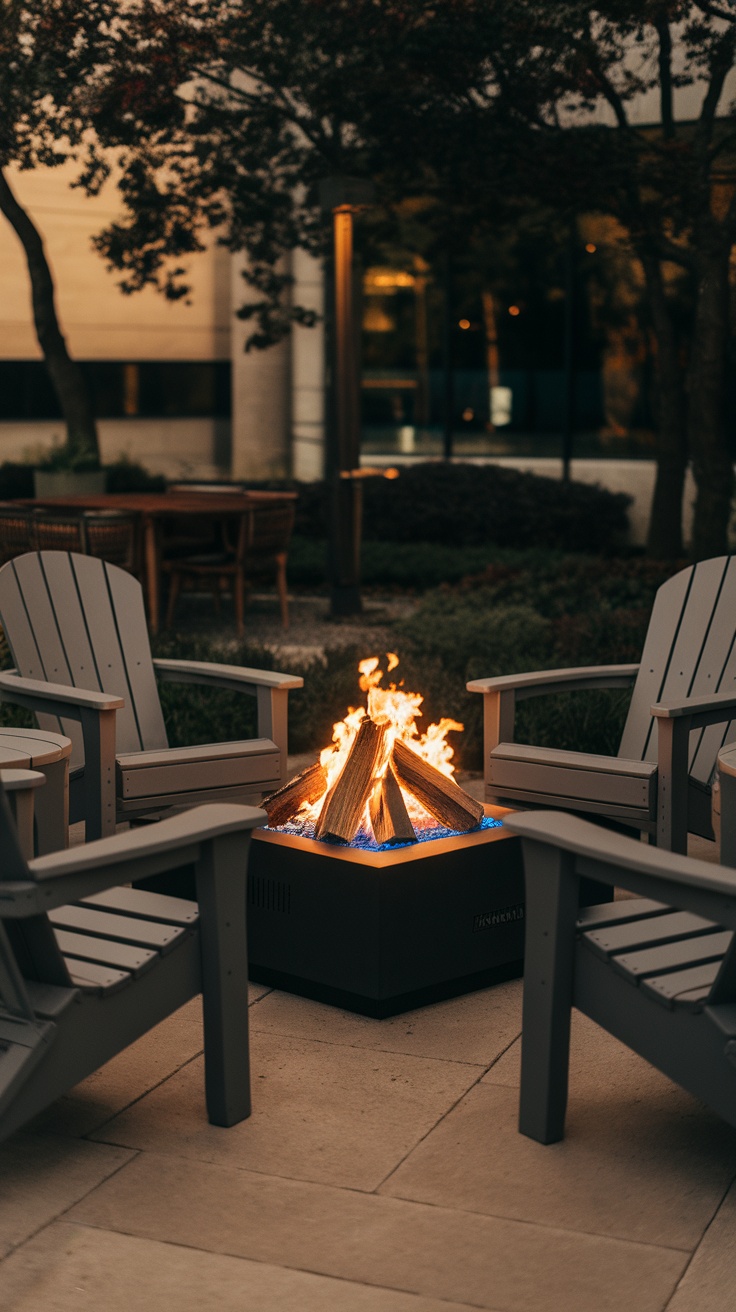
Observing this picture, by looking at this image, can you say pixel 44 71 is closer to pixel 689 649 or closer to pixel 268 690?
pixel 268 690

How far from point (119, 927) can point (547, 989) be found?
93 cm

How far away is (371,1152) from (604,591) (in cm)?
776

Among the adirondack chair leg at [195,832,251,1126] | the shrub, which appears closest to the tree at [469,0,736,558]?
the shrub

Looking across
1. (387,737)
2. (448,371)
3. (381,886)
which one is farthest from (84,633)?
(448,371)

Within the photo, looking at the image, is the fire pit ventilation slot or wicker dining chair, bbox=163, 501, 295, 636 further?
wicker dining chair, bbox=163, 501, 295, 636

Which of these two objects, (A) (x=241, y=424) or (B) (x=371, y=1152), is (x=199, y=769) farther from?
(A) (x=241, y=424)

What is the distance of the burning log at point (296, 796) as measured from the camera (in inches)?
164

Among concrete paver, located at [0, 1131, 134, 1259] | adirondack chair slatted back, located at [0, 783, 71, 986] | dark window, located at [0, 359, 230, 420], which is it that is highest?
dark window, located at [0, 359, 230, 420]

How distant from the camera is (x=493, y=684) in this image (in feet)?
15.8

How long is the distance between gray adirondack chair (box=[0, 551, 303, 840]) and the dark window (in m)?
14.1

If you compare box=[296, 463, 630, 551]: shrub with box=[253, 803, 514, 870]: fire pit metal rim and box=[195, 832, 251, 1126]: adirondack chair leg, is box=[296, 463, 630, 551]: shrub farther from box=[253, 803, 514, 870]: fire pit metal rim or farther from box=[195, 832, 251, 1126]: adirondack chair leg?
box=[195, 832, 251, 1126]: adirondack chair leg

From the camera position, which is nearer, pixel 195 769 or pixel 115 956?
pixel 115 956

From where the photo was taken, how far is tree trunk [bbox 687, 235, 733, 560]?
10.3 meters

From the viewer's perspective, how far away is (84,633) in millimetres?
5012
